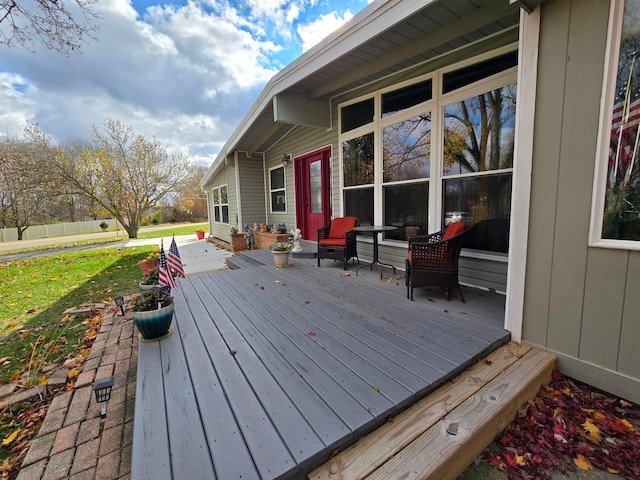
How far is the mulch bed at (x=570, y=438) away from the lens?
1291 millimetres

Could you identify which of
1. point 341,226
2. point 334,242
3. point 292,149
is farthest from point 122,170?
point 334,242

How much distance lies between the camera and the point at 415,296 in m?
2.98

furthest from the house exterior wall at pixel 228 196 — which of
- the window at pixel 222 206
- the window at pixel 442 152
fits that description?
the window at pixel 442 152

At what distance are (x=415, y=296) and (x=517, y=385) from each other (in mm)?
1392

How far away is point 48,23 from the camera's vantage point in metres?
3.62

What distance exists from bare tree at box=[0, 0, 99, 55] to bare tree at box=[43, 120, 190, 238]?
12.4 meters

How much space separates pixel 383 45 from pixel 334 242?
2620mm

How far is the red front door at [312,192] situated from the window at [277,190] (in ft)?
2.82

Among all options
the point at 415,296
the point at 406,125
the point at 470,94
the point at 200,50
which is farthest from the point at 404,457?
the point at 200,50

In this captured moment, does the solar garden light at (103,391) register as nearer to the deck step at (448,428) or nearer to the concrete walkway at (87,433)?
the concrete walkway at (87,433)

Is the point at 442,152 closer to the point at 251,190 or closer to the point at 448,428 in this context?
the point at 448,428

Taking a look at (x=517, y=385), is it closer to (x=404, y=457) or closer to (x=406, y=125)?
(x=404, y=457)

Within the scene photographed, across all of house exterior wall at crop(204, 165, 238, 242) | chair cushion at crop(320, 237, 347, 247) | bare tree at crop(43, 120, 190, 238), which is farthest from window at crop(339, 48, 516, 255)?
bare tree at crop(43, 120, 190, 238)

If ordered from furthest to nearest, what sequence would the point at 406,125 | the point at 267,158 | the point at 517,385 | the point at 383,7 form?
the point at 267,158, the point at 406,125, the point at 383,7, the point at 517,385
